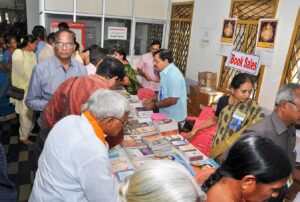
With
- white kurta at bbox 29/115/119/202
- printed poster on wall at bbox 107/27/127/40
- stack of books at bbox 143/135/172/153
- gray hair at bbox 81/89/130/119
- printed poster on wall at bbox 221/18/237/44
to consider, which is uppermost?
printed poster on wall at bbox 221/18/237/44

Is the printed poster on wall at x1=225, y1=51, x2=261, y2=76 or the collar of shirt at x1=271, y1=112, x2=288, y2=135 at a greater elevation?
the printed poster on wall at x1=225, y1=51, x2=261, y2=76

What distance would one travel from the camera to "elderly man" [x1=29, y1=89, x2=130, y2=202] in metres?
1.12

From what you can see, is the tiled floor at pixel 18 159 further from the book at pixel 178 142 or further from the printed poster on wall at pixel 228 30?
the printed poster on wall at pixel 228 30

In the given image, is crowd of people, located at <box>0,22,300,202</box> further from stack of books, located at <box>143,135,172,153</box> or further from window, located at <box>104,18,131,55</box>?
window, located at <box>104,18,131,55</box>

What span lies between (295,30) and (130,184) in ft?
11.6

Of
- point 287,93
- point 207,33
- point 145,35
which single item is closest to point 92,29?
point 145,35

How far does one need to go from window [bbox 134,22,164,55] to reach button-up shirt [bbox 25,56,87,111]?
441 cm

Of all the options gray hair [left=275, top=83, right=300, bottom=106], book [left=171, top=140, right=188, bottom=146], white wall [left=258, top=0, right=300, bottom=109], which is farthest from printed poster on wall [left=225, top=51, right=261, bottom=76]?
gray hair [left=275, top=83, right=300, bottom=106]

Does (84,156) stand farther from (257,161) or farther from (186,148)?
(186,148)

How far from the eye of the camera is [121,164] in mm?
1892

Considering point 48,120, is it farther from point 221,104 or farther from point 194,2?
point 194,2

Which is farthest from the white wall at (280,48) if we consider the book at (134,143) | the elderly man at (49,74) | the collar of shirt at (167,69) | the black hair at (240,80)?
the elderly man at (49,74)

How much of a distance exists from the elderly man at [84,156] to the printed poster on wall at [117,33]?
5204 mm

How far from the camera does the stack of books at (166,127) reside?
8.01 ft
